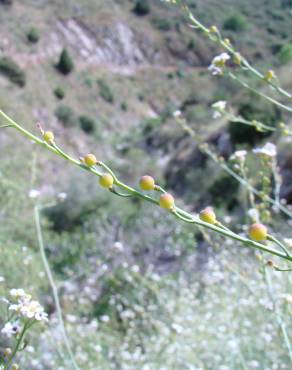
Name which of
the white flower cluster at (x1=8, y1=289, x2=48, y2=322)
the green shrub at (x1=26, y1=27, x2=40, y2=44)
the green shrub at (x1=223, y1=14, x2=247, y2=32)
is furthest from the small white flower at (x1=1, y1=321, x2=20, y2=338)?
the green shrub at (x1=223, y1=14, x2=247, y2=32)

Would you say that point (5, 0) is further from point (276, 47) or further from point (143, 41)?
point (276, 47)

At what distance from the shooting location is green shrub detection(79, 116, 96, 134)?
18953 millimetres

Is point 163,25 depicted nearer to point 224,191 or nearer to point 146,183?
point 224,191

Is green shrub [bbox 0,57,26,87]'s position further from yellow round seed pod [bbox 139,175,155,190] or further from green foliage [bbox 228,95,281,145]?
yellow round seed pod [bbox 139,175,155,190]

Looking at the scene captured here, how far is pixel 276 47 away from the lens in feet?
89.7

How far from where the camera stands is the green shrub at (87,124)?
1895cm

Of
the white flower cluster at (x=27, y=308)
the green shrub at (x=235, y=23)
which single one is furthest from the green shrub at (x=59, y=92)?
the white flower cluster at (x=27, y=308)

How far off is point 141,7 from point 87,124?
12.5 meters

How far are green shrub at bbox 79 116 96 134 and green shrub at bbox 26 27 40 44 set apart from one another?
163 inches

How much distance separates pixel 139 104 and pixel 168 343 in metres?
20.8

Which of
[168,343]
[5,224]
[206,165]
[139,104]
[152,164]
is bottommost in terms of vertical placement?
[139,104]

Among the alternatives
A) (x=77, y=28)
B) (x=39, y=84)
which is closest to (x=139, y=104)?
(x=77, y=28)

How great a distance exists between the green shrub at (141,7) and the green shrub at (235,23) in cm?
441

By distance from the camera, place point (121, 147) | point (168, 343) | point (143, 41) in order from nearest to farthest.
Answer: point (168, 343) → point (121, 147) → point (143, 41)
